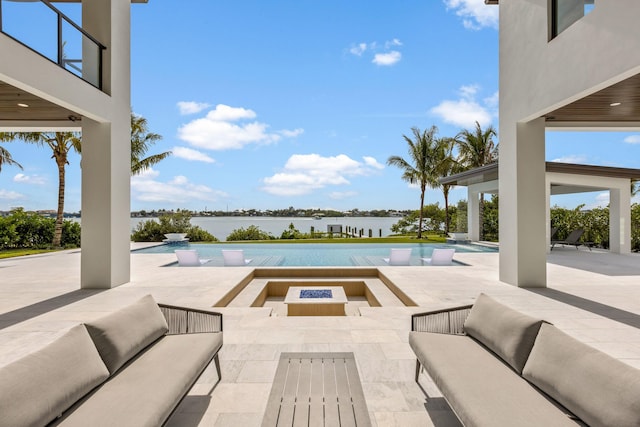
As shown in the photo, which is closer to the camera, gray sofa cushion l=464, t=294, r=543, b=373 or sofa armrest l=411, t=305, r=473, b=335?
gray sofa cushion l=464, t=294, r=543, b=373

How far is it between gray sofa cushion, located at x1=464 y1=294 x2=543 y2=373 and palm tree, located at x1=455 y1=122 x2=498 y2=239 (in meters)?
19.7

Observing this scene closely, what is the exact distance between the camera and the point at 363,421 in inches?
80.0

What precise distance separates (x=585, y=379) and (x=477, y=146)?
20.9m

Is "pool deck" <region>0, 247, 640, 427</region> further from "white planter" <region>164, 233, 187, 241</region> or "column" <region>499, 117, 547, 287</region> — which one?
"white planter" <region>164, 233, 187, 241</region>

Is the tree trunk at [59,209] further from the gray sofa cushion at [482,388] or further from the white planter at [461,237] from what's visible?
the white planter at [461,237]

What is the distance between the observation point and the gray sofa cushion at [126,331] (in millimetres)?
2342

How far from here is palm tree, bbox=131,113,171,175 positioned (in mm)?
18188

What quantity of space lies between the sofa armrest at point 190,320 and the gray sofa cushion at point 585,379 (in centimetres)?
269

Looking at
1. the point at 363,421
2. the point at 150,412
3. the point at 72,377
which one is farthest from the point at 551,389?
the point at 72,377

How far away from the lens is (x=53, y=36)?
5.68 metres

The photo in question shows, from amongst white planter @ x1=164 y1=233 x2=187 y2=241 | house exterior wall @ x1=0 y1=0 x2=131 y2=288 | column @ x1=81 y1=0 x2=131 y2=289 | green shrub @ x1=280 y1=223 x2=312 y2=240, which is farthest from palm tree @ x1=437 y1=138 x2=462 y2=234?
column @ x1=81 y1=0 x2=131 y2=289

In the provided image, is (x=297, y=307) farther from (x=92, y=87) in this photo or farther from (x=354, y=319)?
(x=92, y=87)

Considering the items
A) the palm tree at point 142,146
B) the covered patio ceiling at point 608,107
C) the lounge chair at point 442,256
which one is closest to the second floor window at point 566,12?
the covered patio ceiling at point 608,107

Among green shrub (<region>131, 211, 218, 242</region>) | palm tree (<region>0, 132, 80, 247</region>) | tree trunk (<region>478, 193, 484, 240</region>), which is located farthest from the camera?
green shrub (<region>131, 211, 218, 242</region>)
